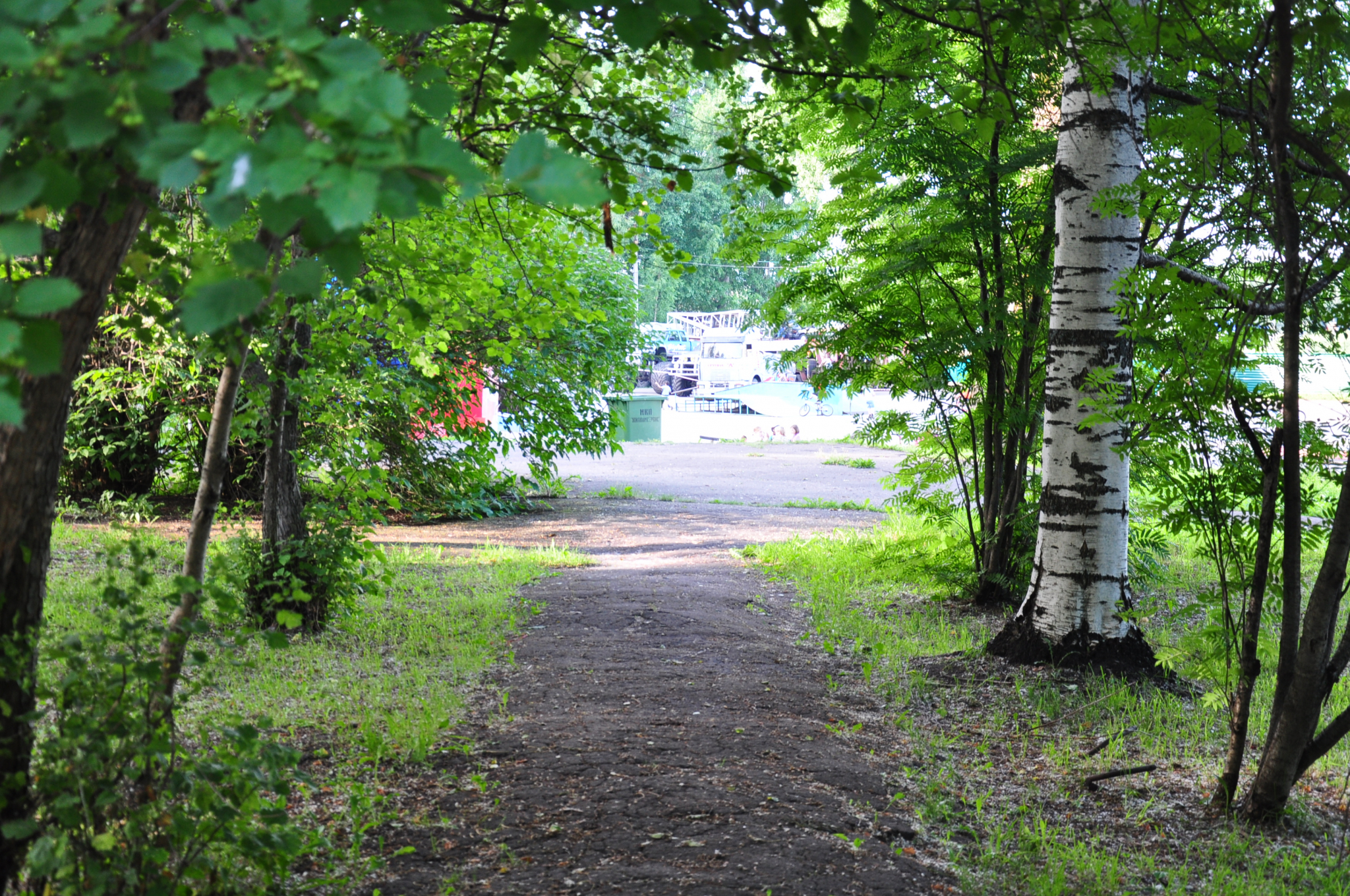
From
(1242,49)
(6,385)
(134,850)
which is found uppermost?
(1242,49)

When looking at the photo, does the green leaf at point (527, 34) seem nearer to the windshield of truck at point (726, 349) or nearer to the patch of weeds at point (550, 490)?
the patch of weeds at point (550, 490)

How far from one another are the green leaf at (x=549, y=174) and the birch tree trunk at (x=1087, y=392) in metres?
4.44

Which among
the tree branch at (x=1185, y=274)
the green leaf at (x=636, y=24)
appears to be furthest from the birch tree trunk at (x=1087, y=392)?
the green leaf at (x=636, y=24)

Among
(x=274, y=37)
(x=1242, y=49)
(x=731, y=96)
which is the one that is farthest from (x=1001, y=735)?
(x=274, y=37)

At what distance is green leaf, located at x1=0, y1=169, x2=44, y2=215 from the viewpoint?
48.5 inches

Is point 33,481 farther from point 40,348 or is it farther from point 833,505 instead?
point 833,505

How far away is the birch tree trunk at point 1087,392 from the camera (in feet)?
16.6

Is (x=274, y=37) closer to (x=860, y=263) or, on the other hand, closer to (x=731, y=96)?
(x=731, y=96)

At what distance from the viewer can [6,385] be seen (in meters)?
1.17

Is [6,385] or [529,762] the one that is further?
[529,762]

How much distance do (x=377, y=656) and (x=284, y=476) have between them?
1.14 metres

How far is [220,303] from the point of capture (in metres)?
1.21

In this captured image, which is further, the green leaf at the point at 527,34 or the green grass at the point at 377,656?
the green grass at the point at 377,656

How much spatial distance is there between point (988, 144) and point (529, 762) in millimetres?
4902
